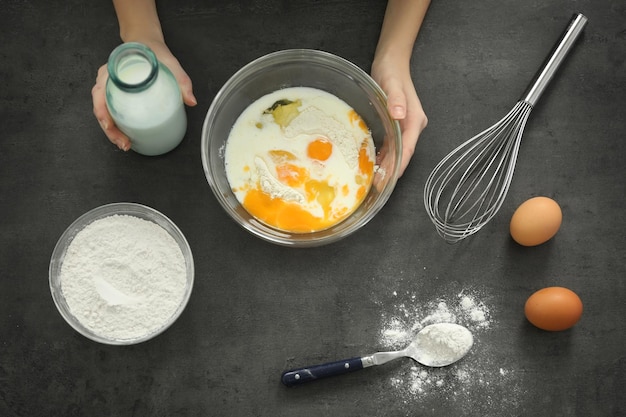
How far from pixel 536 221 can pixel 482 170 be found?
207 mm

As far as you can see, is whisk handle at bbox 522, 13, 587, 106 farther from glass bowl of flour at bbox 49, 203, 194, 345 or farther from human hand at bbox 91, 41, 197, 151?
glass bowl of flour at bbox 49, 203, 194, 345

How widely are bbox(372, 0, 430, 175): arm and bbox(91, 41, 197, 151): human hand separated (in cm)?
48

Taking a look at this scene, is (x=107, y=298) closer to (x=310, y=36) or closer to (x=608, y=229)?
(x=310, y=36)

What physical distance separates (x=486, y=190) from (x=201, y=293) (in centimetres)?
78

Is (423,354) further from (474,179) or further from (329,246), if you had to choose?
(474,179)

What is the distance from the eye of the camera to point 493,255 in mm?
1771

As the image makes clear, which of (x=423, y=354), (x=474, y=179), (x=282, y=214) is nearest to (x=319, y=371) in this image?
(x=423, y=354)

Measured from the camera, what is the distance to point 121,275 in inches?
64.2

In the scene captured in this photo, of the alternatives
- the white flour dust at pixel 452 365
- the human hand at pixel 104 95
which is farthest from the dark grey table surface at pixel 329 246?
the human hand at pixel 104 95

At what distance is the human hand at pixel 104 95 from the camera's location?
1.58 meters

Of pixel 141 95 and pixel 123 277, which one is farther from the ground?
pixel 141 95

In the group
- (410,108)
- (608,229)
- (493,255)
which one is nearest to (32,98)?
(410,108)

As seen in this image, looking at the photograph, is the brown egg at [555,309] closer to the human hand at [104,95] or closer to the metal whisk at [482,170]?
the metal whisk at [482,170]

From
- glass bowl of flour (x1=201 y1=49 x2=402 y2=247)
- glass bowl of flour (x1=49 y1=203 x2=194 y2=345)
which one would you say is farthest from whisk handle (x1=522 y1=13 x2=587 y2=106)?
glass bowl of flour (x1=49 y1=203 x2=194 y2=345)
